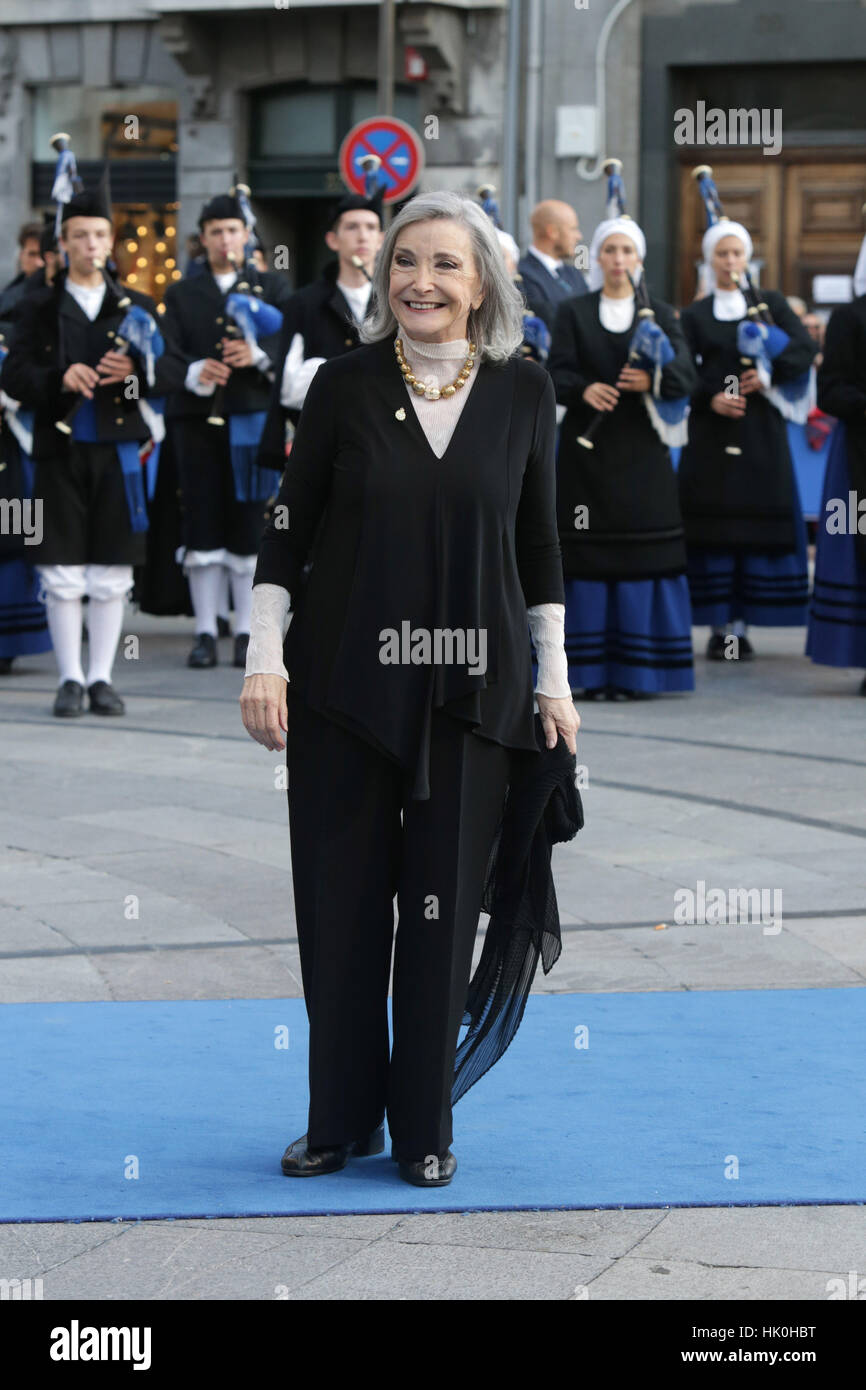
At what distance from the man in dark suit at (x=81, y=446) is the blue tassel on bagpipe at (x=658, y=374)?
221 cm

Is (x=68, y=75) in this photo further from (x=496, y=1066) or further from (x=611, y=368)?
(x=496, y=1066)

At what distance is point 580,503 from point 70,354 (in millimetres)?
2401

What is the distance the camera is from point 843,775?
8.80 meters

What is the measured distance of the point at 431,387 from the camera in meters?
4.26

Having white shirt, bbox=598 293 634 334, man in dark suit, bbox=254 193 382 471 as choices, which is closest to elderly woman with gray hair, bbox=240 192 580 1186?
man in dark suit, bbox=254 193 382 471

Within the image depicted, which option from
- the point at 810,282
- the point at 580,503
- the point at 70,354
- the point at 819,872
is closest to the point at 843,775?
the point at 819,872

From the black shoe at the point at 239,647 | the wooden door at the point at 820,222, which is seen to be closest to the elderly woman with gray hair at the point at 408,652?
the black shoe at the point at 239,647

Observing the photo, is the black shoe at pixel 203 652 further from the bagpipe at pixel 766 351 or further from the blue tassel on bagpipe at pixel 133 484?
the bagpipe at pixel 766 351

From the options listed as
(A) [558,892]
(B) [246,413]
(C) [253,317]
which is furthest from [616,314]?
(A) [558,892]

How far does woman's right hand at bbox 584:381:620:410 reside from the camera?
34.5ft

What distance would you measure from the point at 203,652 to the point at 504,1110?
7266 millimetres

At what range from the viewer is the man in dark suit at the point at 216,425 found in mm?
11734

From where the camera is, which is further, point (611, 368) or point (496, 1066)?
point (611, 368)

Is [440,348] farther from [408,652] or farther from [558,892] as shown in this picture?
[558,892]
